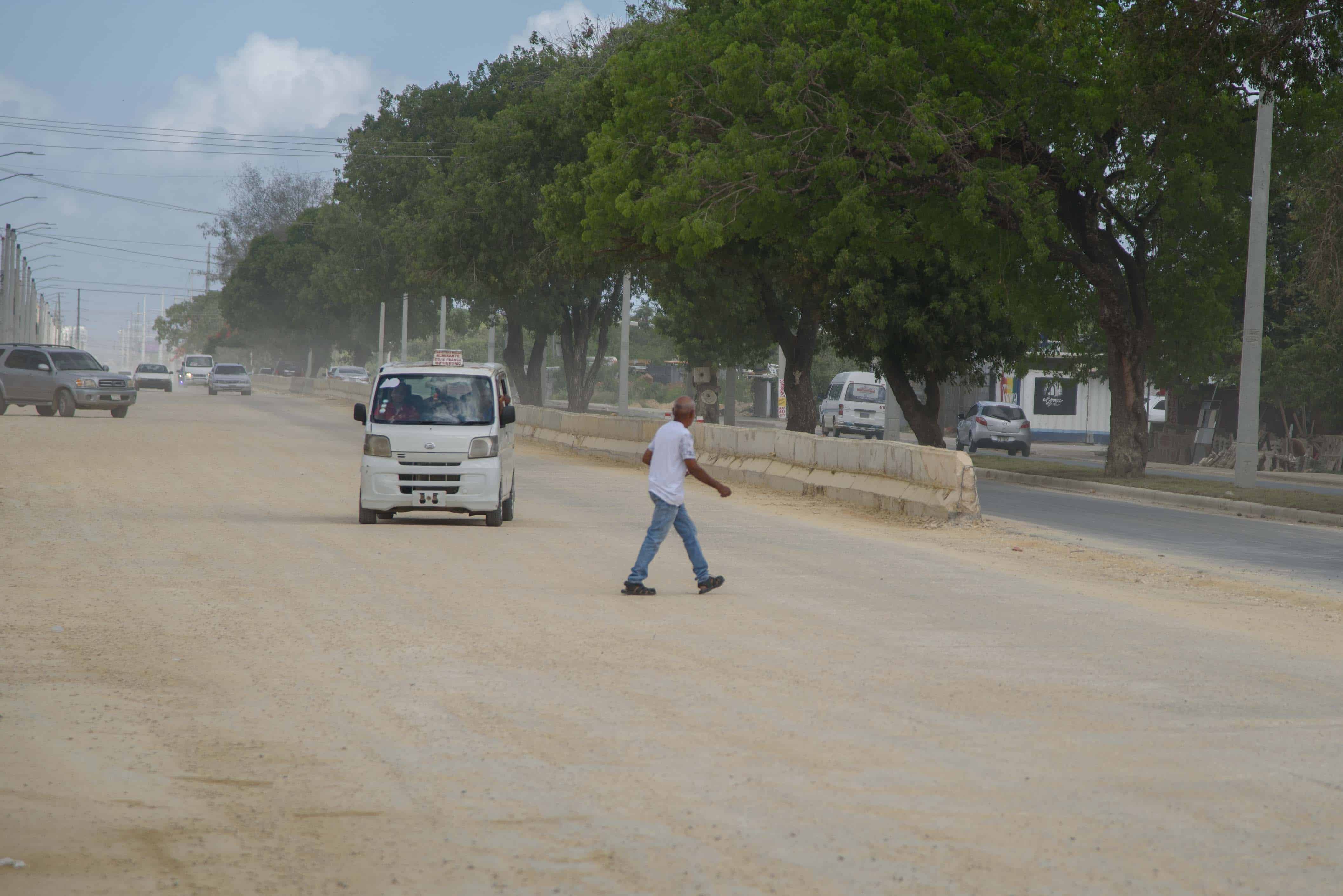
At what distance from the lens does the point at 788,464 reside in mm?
24719

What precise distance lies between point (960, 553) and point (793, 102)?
49.8 ft

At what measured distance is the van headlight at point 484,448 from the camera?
1706 cm

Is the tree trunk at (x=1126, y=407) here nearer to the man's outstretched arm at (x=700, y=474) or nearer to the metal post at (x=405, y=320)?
the man's outstretched arm at (x=700, y=474)

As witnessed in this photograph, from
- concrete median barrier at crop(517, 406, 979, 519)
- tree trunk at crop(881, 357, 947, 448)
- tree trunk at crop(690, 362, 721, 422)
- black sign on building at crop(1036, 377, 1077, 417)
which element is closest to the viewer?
concrete median barrier at crop(517, 406, 979, 519)

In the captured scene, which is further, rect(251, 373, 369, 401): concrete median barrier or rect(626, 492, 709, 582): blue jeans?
rect(251, 373, 369, 401): concrete median barrier

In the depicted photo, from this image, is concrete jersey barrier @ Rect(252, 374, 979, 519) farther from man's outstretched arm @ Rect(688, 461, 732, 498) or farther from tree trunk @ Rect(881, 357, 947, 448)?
man's outstretched arm @ Rect(688, 461, 732, 498)

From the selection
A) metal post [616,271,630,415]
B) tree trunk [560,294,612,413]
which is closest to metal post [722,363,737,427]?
tree trunk [560,294,612,413]

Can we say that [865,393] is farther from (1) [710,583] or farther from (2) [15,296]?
(2) [15,296]

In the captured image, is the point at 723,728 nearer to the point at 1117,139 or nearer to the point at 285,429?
the point at 1117,139

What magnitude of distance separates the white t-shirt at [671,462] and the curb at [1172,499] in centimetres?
1374

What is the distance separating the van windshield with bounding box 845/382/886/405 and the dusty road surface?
37164 mm

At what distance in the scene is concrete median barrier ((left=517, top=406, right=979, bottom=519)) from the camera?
63.8 feet

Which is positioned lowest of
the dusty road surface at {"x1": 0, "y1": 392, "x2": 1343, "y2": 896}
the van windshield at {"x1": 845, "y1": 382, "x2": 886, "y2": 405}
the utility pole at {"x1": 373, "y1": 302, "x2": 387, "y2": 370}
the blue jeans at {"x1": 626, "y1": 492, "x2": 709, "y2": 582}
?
the dusty road surface at {"x1": 0, "y1": 392, "x2": 1343, "y2": 896}

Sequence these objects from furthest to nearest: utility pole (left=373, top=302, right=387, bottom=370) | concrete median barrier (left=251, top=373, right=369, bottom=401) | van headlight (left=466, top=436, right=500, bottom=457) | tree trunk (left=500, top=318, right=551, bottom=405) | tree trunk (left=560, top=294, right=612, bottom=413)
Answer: utility pole (left=373, top=302, right=387, bottom=370), concrete median barrier (left=251, top=373, right=369, bottom=401), tree trunk (left=500, top=318, right=551, bottom=405), tree trunk (left=560, top=294, right=612, bottom=413), van headlight (left=466, top=436, right=500, bottom=457)
